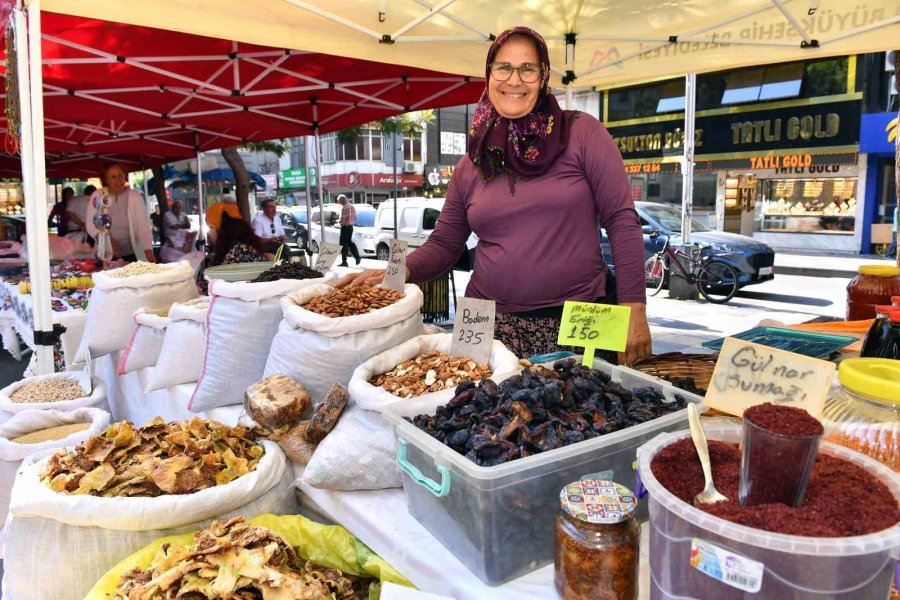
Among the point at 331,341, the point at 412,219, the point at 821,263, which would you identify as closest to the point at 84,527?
the point at 331,341

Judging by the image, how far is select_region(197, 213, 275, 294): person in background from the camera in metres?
3.53

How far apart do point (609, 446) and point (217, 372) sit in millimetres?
1248

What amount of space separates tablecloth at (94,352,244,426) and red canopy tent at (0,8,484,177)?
1426 mm

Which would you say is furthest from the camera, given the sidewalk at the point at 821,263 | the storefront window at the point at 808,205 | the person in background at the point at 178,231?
the storefront window at the point at 808,205

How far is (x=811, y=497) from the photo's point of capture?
62 cm

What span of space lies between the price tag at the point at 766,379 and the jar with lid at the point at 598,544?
0.68 feet

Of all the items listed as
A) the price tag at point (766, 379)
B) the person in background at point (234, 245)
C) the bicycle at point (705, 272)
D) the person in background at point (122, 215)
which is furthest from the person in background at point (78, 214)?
the price tag at point (766, 379)

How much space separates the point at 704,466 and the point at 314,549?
2.41 feet

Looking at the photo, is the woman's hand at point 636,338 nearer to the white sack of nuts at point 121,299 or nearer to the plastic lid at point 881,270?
the plastic lid at point 881,270

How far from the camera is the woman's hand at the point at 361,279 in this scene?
1.75 meters

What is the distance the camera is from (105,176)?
455 centimetres

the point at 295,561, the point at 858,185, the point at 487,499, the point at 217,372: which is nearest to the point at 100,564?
the point at 295,561

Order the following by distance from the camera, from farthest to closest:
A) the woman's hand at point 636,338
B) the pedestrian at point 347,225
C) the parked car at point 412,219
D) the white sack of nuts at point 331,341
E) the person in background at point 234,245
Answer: the pedestrian at point 347,225
the parked car at point 412,219
the person in background at point 234,245
the woman's hand at point 636,338
the white sack of nuts at point 331,341

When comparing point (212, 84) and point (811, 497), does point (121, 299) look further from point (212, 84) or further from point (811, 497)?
point (811, 497)
